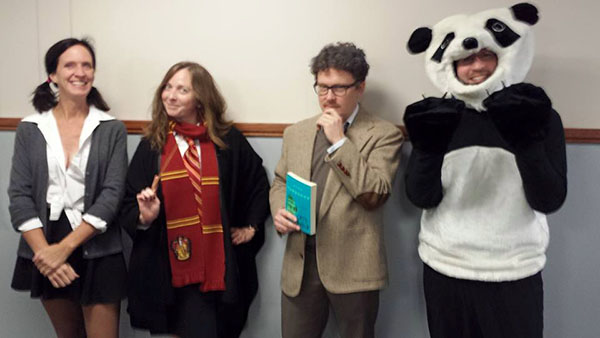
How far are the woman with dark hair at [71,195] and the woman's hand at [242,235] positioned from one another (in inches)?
17.1

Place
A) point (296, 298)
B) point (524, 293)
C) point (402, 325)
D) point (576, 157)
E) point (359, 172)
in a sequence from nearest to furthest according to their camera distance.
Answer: point (524, 293), point (359, 172), point (296, 298), point (576, 157), point (402, 325)

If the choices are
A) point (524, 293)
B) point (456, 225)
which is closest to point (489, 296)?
point (524, 293)

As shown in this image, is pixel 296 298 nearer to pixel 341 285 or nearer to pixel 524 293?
pixel 341 285

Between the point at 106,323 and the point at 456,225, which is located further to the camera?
the point at 106,323

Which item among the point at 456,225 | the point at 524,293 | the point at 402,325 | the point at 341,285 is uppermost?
the point at 456,225

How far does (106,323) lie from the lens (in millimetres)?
Result: 1714

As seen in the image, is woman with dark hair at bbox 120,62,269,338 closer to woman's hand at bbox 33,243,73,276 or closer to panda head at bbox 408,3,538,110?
woman's hand at bbox 33,243,73,276

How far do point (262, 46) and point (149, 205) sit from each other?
2.53ft

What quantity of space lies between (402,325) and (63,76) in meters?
1.63

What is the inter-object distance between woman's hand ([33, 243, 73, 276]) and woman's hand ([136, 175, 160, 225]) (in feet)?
0.97

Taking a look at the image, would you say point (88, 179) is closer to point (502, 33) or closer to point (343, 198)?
point (343, 198)

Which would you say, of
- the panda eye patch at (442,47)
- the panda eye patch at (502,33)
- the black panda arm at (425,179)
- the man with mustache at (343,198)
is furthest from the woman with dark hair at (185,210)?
the panda eye patch at (502,33)

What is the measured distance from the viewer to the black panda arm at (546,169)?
3.90 ft

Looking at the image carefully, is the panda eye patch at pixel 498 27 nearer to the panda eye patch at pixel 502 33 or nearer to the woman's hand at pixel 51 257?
the panda eye patch at pixel 502 33
